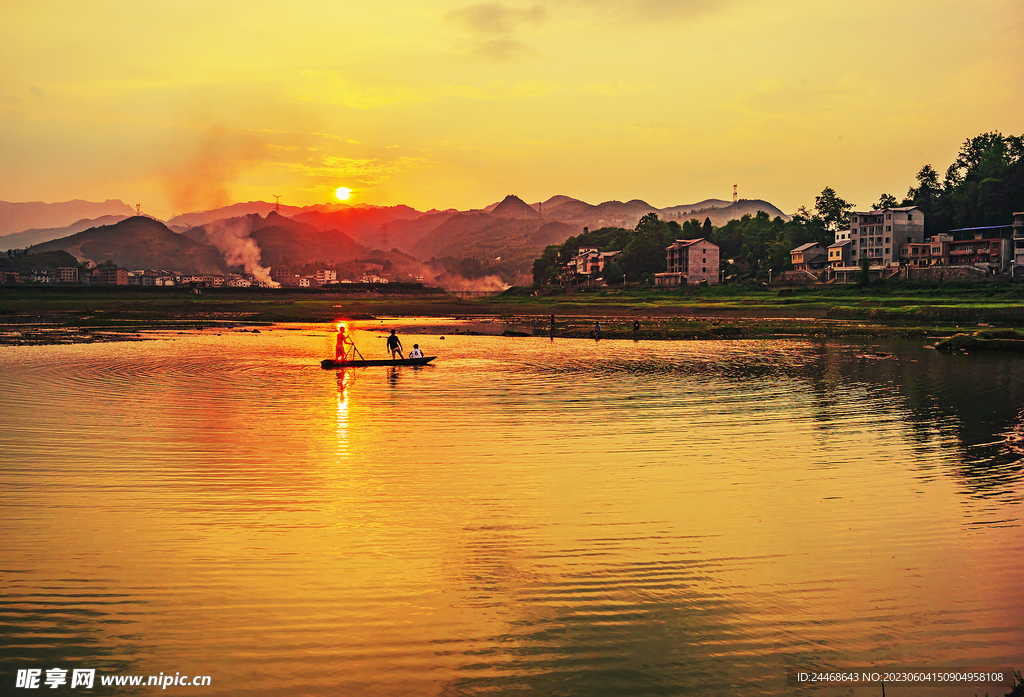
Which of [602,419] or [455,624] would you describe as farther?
[602,419]

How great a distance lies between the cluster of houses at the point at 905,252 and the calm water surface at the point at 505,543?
92674 millimetres

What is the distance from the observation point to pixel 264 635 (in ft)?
28.0

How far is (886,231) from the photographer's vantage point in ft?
376

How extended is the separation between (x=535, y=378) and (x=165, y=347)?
98.8 feet

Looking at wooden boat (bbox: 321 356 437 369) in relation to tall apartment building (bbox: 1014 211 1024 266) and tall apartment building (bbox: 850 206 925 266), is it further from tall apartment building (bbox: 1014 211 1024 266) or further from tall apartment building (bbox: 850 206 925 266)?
tall apartment building (bbox: 850 206 925 266)

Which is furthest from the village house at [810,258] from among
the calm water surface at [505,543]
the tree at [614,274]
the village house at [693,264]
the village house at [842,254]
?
the calm water surface at [505,543]

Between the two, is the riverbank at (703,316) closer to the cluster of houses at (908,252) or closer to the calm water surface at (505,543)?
the cluster of houses at (908,252)

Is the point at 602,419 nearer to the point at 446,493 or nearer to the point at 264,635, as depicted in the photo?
Result: the point at 446,493

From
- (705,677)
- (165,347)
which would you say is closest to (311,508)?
(705,677)

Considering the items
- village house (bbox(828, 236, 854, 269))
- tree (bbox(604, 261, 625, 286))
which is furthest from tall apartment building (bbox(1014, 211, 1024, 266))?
tree (bbox(604, 261, 625, 286))

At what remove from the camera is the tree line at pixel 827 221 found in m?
114

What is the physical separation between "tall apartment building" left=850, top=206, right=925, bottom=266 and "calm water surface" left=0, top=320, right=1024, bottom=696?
10126 cm

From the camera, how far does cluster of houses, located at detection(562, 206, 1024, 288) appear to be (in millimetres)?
100625

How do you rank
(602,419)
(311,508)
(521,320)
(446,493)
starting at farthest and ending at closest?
(521,320) → (602,419) → (446,493) → (311,508)
